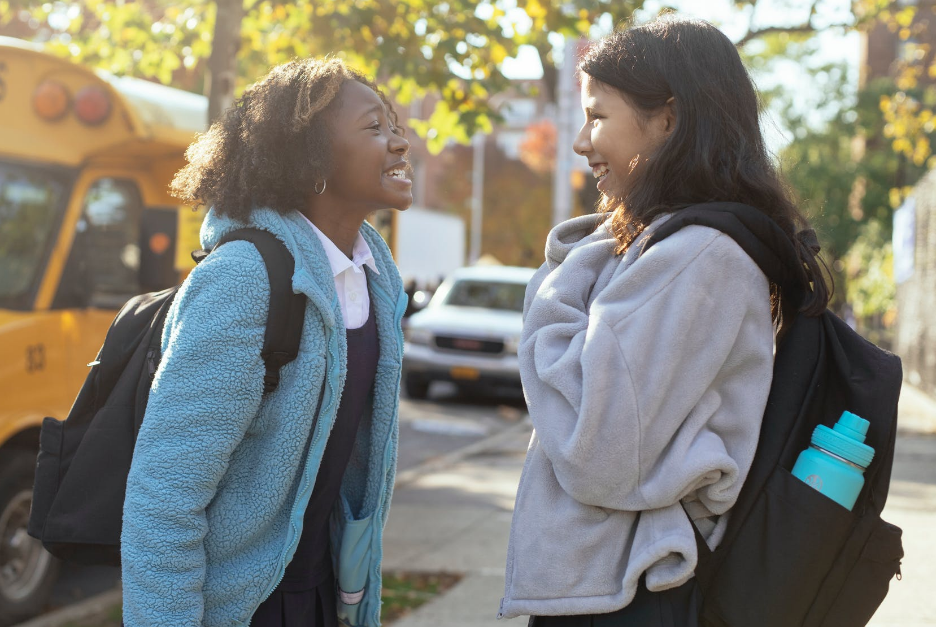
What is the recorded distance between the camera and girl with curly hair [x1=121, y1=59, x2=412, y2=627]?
1.91m

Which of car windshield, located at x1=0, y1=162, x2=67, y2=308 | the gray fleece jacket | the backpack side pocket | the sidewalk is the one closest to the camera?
the gray fleece jacket

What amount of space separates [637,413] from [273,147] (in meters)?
1.03

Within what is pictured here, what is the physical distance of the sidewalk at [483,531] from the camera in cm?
490

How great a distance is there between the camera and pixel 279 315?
202 cm

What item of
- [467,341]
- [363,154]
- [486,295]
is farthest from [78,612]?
[486,295]

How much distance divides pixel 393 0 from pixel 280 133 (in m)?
4.67

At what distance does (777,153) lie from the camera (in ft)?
6.92

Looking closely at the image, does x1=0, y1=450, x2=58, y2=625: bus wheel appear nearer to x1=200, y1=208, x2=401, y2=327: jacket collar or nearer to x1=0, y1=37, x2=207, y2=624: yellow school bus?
x1=0, y1=37, x2=207, y2=624: yellow school bus

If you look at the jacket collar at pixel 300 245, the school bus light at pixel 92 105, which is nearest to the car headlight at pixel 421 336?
the school bus light at pixel 92 105

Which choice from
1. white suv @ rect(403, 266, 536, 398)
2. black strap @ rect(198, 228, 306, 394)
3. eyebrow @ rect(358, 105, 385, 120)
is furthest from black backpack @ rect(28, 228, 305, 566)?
white suv @ rect(403, 266, 536, 398)

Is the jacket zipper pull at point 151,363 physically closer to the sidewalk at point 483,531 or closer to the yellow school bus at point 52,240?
the yellow school bus at point 52,240

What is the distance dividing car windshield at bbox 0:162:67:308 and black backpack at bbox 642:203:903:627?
3823 millimetres

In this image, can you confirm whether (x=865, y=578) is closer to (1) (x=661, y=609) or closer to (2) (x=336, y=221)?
(1) (x=661, y=609)

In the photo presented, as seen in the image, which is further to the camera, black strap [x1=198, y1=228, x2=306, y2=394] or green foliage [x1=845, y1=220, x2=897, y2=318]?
green foliage [x1=845, y1=220, x2=897, y2=318]
